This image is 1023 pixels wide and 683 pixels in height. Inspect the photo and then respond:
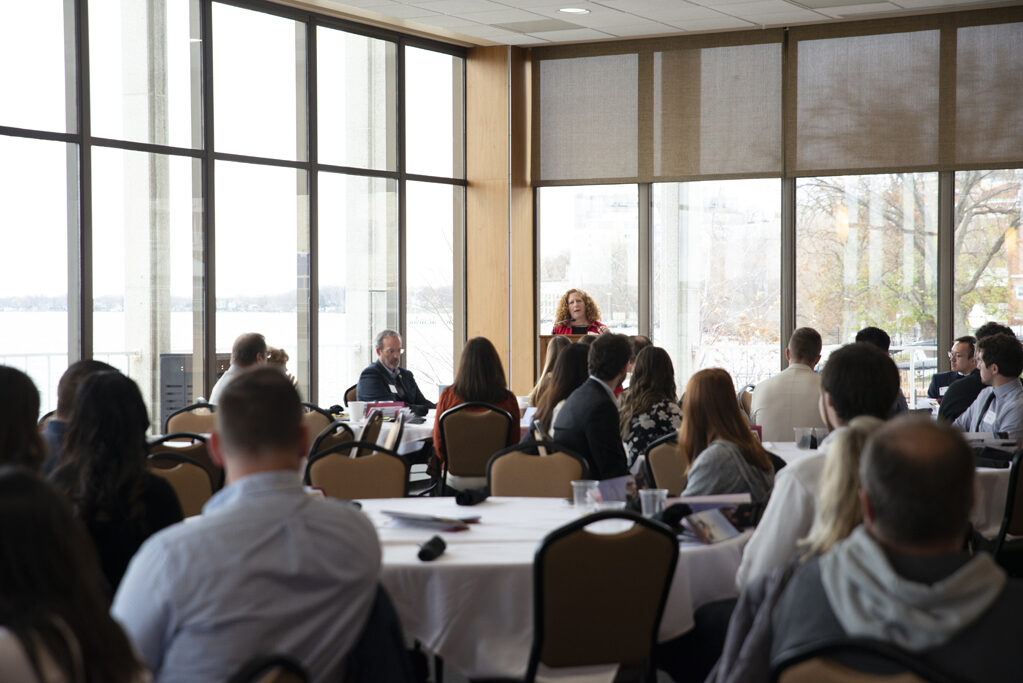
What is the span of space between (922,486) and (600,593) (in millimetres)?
1280

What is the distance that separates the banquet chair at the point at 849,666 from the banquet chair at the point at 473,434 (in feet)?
14.5

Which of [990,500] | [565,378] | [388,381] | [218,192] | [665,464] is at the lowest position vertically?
[990,500]

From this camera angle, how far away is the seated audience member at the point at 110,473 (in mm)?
3119

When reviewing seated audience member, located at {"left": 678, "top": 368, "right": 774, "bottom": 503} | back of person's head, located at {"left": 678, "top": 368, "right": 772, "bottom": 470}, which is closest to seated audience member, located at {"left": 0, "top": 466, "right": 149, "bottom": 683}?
seated audience member, located at {"left": 678, "top": 368, "right": 774, "bottom": 503}

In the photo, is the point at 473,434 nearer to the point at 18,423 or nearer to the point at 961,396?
the point at 961,396

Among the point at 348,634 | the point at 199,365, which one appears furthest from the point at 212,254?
the point at 348,634

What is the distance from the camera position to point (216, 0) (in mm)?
9055

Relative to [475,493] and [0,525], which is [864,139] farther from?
[0,525]

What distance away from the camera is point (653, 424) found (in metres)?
5.49

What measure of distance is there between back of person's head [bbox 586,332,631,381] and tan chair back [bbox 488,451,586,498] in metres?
0.66

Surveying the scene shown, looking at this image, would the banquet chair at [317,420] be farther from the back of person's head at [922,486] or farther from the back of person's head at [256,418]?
the back of person's head at [922,486]

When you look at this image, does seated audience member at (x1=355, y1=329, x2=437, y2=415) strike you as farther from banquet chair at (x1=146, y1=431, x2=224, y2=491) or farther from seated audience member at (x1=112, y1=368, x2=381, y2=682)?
seated audience member at (x1=112, y1=368, x2=381, y2=682)

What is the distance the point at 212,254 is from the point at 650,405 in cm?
490

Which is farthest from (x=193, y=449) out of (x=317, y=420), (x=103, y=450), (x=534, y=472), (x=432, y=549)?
(x=432, y=549)
